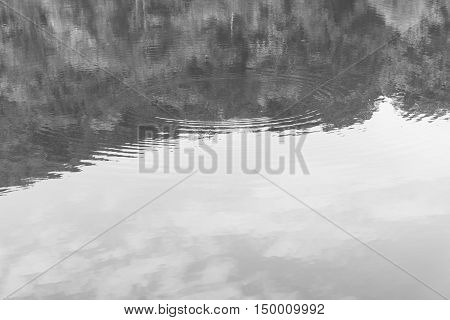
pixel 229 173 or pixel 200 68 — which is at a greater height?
pixel 200 68

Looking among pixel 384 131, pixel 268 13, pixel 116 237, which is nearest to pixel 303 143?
pixel 384 131

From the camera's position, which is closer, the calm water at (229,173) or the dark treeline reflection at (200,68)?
the calm water at (229,173)

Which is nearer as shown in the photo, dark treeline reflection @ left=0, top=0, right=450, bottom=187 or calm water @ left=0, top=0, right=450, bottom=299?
calm water @ left=0, top=0, right=450, bottom=299

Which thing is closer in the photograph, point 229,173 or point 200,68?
point 229,173
